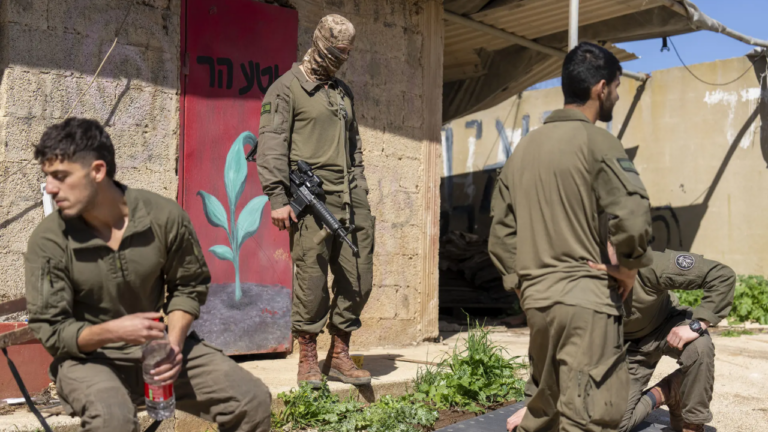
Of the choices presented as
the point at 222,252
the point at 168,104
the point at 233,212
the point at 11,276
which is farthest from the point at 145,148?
the point at 11,276

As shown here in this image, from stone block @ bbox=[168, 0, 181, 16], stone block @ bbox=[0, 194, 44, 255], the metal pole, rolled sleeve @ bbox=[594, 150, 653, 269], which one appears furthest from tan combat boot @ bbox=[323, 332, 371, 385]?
the metal pole

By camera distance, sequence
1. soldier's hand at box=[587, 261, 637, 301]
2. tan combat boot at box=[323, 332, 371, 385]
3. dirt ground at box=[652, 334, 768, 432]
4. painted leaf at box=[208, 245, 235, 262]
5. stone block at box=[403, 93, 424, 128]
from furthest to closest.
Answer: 1. stone block at box=[403, 93, 424, 128]
2. painted leaf at box=[208, 245, 235, 262]
3. dirt ground at box=[652, 334, 768, 432]
4. tan combat boot at box=[323, 332, 371, 385]
5. soldier's hand at box=[587, 261, 637, 301]

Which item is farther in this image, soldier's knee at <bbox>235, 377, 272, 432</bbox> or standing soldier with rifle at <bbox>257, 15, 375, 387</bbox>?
standing soldier with rifle at <bbox>257, 15, 375, 387</bbox>

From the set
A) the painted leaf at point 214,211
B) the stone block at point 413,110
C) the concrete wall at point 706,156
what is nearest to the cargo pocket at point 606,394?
the painted leaf at point 214,211

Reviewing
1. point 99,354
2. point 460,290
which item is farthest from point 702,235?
point 99,354

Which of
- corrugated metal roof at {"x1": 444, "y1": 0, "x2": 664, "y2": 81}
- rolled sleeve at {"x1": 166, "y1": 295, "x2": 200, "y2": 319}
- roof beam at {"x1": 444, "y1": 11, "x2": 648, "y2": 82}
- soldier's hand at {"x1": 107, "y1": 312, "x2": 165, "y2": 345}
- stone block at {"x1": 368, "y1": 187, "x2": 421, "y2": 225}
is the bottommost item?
soldier's hand at {"x1": 107, "y1": 312, "x2": 165, "y2": 345}

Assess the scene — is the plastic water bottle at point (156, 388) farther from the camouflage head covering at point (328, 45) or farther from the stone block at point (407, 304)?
the stone block at point (407, 304)

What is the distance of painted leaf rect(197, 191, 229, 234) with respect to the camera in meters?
5.41

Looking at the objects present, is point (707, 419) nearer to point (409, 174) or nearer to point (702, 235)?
point (409, 174)

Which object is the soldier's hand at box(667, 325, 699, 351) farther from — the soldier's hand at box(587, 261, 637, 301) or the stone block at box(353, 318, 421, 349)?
the stone block at box(353, 318, 421, 349)

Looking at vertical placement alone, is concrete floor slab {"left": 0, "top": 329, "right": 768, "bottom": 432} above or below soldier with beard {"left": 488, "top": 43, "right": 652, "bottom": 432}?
below

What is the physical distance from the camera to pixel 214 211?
546 centimetres

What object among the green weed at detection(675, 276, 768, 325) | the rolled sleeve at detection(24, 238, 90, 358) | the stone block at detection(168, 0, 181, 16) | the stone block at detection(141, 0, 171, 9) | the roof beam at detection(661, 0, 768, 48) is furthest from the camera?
the green weed at detection(675, 276, 768, 325)

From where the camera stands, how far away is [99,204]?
2621 mm
